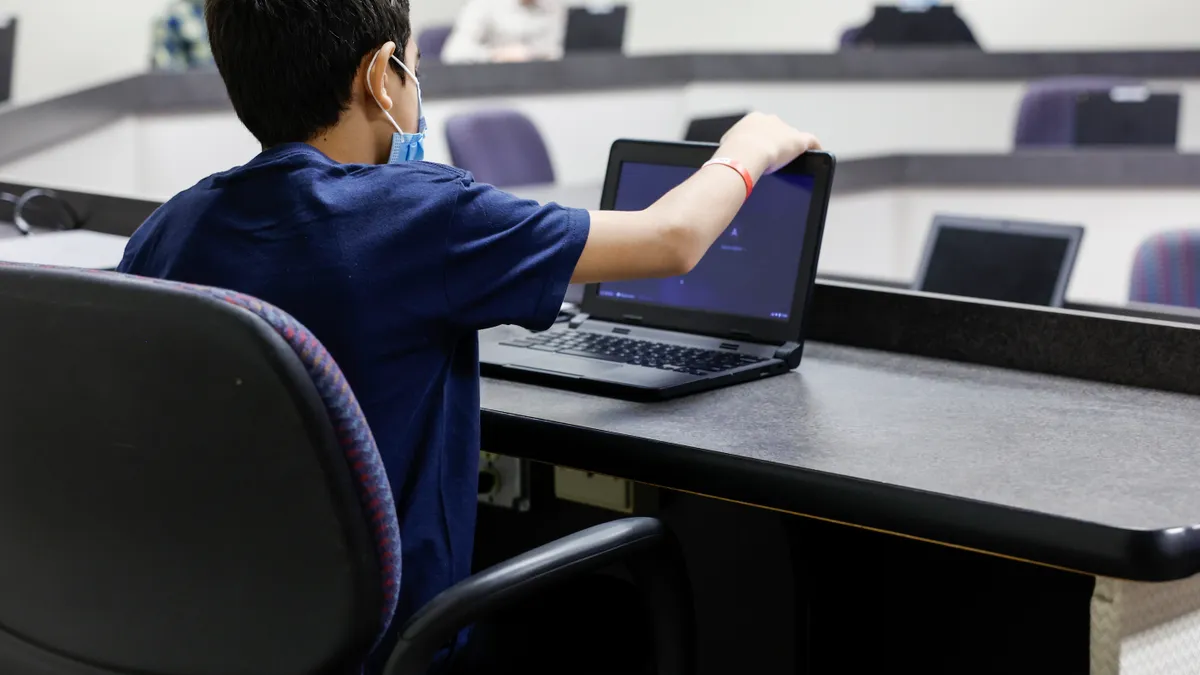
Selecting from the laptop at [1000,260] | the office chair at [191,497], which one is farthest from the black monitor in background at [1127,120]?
the office chair at [191,497]

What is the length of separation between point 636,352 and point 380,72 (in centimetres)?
42

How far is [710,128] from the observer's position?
1561 millimetres

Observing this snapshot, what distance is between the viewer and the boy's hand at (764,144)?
124 centimetres

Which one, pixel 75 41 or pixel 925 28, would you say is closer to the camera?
pixel 925 28

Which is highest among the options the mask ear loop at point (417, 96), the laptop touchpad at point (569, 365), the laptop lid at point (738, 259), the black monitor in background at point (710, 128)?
the mask ear loop at point (417, 96)

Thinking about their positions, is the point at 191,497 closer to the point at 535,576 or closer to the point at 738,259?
the point at 535,576

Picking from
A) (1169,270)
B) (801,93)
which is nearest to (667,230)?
(1169,270)

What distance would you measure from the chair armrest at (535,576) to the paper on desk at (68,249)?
75 cm

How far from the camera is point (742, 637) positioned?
1.51m

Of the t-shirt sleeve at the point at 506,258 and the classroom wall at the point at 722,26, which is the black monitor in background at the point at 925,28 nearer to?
the classroom wall at the point at 722,26

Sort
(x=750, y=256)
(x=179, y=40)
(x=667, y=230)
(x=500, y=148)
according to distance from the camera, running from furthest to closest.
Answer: (x=179, y=40)
(x=500, y=148)
(x=750, y=256)
(x=667, y=230)

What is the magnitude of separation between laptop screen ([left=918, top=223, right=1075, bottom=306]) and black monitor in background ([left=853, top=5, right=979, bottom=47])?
3369 mm

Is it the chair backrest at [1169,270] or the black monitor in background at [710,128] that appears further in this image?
the chair backrest at [1169,270]

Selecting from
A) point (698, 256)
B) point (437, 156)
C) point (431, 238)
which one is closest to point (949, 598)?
point (698, 256)
